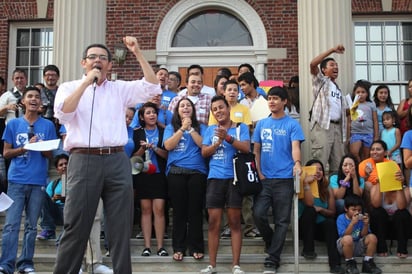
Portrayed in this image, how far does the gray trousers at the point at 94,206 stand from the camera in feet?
13.0

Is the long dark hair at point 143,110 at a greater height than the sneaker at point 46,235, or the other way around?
the long dark hair at point 143,110

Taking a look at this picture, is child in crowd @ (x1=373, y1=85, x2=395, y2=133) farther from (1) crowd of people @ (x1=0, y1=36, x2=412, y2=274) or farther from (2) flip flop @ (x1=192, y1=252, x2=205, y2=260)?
(2) flip flop @ (x1=192, y1=252, x2=205, y2=260)

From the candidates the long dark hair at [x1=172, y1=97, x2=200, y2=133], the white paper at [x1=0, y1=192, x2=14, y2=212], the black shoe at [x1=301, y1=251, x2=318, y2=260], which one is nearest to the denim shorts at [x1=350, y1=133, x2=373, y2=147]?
the black shoe at [x1=301, y1=251, x2=318, y2=260]

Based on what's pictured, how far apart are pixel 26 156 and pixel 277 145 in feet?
8.67

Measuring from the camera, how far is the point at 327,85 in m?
7.01

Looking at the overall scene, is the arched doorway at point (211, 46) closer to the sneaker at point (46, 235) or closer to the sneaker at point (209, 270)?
the sneaker at point (46, 235)

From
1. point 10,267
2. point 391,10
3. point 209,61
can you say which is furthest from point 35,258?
point 391,10

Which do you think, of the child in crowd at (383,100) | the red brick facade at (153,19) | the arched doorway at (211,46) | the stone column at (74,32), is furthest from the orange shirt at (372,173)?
the arched doorway at (211,46)

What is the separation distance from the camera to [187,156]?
20.2 ft

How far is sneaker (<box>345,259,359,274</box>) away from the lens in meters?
5.70

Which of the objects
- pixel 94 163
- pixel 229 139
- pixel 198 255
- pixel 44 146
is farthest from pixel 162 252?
pixel 94 163

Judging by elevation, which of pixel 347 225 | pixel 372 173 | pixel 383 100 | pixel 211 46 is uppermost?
pixel 211 46

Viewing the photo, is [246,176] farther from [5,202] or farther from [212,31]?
[212,31]

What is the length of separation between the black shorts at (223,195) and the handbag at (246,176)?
0.07m
